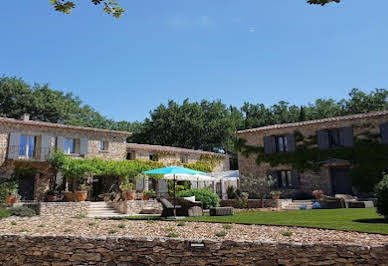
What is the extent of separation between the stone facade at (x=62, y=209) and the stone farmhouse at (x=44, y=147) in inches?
207

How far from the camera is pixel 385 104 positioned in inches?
1310

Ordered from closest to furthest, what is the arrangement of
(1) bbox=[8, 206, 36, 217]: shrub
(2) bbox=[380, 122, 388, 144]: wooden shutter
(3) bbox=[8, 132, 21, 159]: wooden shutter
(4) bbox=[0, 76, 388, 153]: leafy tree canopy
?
(1) bbox=[8, 206, 36, 217]: shrub → (2) bbox=[380, 122, 388, 144]: wooden shutter → (3) bbox=[8, 132, 21, 159]: wooden shutter → (4) bbox=[0, 76, 388, 153]: leafy tree canopy

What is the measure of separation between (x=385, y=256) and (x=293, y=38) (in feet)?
28.4

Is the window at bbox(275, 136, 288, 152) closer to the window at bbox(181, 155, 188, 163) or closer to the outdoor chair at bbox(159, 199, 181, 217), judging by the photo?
the window at bbox(181, 155, 188, 163)

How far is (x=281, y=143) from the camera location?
24438mm

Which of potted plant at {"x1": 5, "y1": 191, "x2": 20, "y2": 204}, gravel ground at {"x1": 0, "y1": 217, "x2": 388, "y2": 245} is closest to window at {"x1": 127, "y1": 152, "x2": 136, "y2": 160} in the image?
potted plant at {"x1": 5, "y1": 191, "x2": 20, "y2": 204}

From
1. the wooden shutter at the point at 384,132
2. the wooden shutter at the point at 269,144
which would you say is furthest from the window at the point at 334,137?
the wooden shutter at the point at 269,144

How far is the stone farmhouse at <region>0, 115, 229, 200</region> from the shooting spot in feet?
70.2

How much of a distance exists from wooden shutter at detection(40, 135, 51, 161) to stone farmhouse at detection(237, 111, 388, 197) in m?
13.5

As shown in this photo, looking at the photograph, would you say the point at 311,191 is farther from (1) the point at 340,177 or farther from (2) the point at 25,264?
(2) the point at 25,264

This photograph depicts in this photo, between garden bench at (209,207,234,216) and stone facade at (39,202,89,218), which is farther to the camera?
stone facade at (39,202,89,218)

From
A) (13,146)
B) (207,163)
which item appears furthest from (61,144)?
(207,163)

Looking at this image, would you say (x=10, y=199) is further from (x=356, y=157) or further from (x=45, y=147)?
(x=356, y=157)

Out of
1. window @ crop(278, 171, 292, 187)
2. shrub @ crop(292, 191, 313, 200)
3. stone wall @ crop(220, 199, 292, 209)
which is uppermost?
window @ crop(278, 171, 292, 187)
